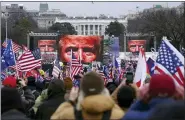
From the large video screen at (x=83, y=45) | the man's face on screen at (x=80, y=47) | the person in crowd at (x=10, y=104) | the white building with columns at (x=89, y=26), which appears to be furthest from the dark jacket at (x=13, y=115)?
the white building with columns at (x=89, y=26)

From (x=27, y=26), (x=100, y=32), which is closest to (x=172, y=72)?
(x=27, y=26)

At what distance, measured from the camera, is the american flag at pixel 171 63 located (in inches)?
270

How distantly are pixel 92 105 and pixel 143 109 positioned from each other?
0.36 m

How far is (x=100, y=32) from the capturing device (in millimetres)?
137750

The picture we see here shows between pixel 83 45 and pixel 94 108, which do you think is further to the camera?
pixel 83 45

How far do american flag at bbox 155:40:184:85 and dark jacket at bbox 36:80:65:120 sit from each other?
4.13ft

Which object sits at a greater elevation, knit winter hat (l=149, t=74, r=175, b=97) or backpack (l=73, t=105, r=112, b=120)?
knit winter hat (l=149, t=74, r=175, b=97)

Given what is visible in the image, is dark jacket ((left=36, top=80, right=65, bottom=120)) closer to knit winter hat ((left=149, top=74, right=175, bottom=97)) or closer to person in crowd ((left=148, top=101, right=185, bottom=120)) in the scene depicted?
knit winter hat ((left=149, top=74, right=175, bottom=97))

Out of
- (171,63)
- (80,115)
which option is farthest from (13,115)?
(171,63)

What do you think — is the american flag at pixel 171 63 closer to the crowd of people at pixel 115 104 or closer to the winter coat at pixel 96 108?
the crowd of people at pixel 115 104

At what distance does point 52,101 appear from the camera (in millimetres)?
6312

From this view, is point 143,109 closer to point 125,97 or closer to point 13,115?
A: point 125,97

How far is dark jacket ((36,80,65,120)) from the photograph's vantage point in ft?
20.5

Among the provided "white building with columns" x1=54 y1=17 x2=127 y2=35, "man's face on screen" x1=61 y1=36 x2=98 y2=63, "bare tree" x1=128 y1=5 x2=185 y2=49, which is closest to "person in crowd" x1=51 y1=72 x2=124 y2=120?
"bare tree" x1=128 y1=5 x2=185 y2=49
